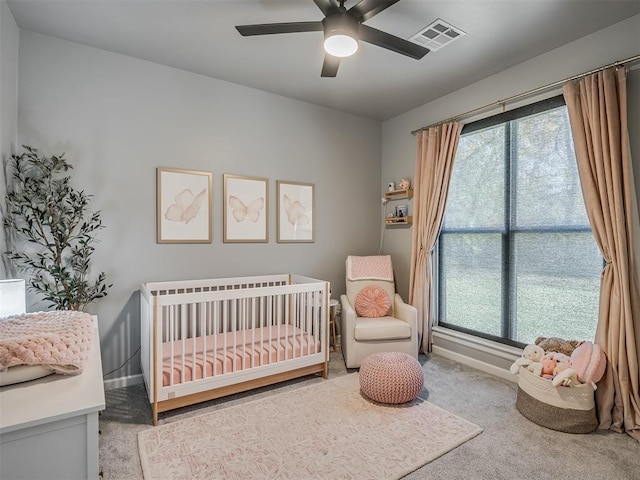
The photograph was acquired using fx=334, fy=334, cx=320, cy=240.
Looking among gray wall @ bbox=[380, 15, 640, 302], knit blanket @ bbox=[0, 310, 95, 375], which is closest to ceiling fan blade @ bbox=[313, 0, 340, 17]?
gray wall @ bbox=[380, 15, 640, 302]

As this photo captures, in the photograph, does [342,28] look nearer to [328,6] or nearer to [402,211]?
[328,6]

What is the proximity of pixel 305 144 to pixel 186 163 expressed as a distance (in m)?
1.27

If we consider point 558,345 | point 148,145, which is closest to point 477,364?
point 558,345

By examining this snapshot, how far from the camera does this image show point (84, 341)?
1.19 metres

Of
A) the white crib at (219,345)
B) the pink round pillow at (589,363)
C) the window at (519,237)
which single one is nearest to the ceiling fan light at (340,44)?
the white crib at (219,345)

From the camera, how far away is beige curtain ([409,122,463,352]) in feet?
10.7

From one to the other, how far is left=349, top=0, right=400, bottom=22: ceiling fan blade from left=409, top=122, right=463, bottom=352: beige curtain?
177 centimetres

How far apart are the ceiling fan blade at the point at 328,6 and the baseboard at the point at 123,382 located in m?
2.94

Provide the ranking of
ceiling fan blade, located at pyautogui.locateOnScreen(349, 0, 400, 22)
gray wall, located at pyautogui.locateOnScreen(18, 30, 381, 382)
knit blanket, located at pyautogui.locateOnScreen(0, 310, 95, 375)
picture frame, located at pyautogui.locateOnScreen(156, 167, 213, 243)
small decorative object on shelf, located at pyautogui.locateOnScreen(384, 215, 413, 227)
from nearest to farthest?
1. knit blanket, located at pyautogui.locateOnScreen(0, 310, 95, 375)
2. ceiling fan blade, located at pyautogui.locateOnScreen(349, 0, 400, 22)
3. gray wall, located at pyautogui.locateOnScreen(18, 30, 381, 382)
4. picture frame, located at pyautogui.locateOnScreen(156, 167, 213, 243)
5. small decorative object on shelf, located at pyautogui.locateOnScreen(384, 215, 413, 227)

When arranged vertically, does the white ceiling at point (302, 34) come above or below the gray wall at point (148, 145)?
above

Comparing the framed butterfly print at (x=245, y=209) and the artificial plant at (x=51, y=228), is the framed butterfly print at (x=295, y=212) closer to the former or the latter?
the framed butterfly print at (x=245, y=209)

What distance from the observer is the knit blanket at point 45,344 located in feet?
3.28

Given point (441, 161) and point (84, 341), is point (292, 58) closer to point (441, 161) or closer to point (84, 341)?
point (441, 161)

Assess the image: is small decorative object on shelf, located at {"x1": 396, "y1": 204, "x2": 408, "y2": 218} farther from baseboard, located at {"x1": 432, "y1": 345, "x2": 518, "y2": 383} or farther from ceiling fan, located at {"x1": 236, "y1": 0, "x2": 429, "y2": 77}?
ceiling fan, located at {"x1": 236, "y1": 0, "x2": 429, "y2": 77}
